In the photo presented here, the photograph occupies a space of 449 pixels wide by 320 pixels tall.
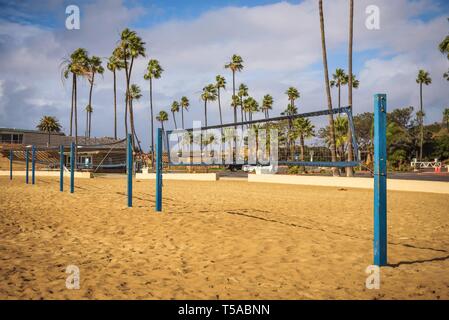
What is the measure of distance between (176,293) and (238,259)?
133cm

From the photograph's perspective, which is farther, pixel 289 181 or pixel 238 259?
pixel 289 181

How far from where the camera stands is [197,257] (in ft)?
15.3

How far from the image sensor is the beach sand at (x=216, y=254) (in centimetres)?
347

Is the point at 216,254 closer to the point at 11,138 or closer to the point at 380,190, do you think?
the point at 380,190

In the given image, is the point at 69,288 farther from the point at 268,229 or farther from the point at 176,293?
the point at 268,229

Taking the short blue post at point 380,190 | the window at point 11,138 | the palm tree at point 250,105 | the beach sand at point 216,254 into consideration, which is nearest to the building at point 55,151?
the window at point 11,138

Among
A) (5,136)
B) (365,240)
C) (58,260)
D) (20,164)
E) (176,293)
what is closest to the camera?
(176,293)

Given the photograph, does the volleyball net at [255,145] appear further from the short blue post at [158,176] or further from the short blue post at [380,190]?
the short blue post at [380,190]

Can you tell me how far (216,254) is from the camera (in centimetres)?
478

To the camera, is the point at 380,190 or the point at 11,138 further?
the point at 11,138

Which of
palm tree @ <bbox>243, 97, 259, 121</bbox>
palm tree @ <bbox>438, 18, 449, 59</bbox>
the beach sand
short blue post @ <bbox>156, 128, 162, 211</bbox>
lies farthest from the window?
palm tree @ <bbox>438, 18, 449, 59</bbox>

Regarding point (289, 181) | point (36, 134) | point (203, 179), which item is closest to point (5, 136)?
point (36, 134)

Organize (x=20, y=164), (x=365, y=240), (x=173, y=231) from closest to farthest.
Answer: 1. (x=365, y=240)
2. (x=173, y=231)
3. (x=20, y=164)

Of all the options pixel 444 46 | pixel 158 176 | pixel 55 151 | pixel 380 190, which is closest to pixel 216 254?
pixel 380 190
